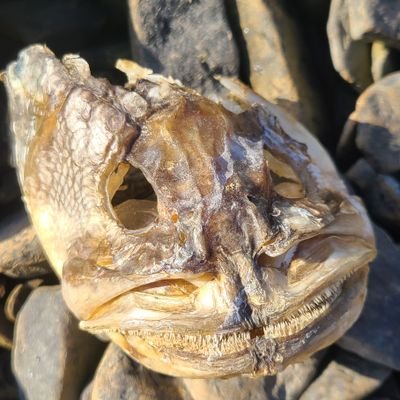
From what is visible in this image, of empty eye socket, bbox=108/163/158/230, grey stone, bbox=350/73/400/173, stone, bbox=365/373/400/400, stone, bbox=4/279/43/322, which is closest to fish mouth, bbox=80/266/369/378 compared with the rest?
empty eye socket, bbox=108/163/158/230

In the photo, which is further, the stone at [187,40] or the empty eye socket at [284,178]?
the stone at [187,40]

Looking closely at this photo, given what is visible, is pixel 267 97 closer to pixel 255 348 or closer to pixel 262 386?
pixel 262 386

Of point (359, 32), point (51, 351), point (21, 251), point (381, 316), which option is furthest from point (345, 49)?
point (51, 351)

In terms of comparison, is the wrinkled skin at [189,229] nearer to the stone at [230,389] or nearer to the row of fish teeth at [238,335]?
the row of fish teeth at [238,335]

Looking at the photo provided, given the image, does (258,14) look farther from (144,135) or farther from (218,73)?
(144,135)

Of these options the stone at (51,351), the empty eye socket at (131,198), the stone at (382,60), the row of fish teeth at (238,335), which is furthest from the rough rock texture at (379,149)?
the stone at (51,351)

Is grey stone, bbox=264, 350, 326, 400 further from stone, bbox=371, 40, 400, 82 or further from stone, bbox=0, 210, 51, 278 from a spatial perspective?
stone, bbox=371, 40, 400, 82
